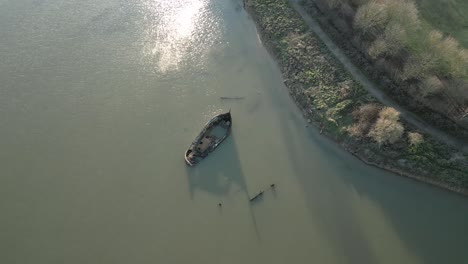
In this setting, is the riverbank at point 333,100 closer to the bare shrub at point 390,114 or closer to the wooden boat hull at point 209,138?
the bare shrub at point 390,114

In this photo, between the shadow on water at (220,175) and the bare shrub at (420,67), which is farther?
the bare shrub at (420,67)

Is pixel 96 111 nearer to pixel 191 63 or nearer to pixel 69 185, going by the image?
pixel 69 185

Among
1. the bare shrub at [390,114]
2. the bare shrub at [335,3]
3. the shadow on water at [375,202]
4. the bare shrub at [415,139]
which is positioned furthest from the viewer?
the bare shrub at [335,3]

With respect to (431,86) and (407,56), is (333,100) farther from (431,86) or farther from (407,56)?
(431,86)

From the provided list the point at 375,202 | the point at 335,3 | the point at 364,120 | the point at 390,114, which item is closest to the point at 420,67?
the point at 390,114

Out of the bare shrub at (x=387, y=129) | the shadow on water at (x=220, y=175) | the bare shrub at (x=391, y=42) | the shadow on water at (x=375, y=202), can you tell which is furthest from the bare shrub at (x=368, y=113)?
the shadow on water at (x=220, y=175)

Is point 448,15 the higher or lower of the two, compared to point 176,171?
higher

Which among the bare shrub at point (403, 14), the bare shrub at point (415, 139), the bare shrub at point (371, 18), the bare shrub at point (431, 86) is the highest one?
the bare shrub at point (403, 14)

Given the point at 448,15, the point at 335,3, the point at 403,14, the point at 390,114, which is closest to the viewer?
the point at 390,114

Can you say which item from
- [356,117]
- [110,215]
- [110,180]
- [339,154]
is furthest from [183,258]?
[356,117]
